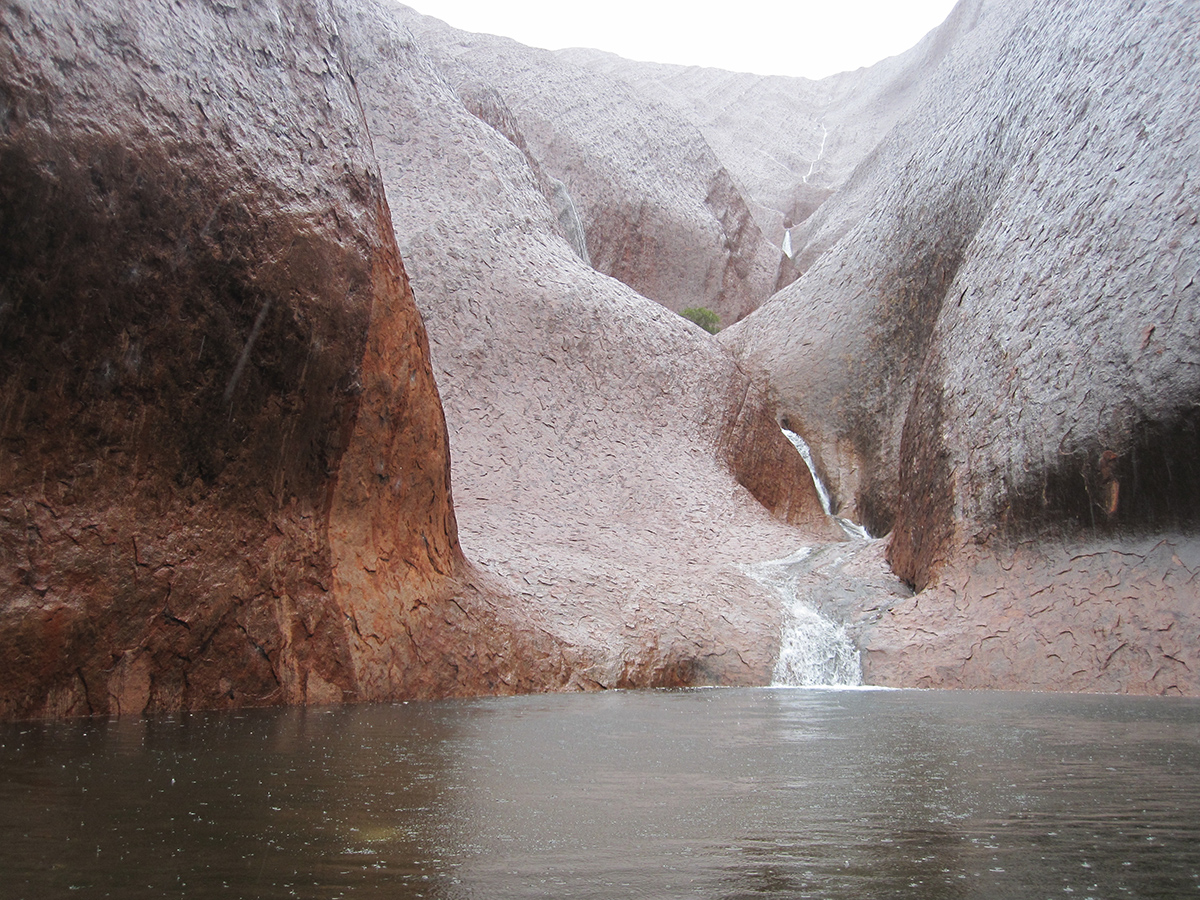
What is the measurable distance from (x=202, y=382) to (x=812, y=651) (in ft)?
25.7

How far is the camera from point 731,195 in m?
34.0

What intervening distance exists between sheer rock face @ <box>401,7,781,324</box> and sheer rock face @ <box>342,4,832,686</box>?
400 inches

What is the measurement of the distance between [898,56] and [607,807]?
5452cm

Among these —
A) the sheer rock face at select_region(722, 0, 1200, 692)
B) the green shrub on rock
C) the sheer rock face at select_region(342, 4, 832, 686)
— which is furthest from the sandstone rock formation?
the sheer rock face at select_region(722, 0, 1200, 692)

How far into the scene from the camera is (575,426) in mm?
16094

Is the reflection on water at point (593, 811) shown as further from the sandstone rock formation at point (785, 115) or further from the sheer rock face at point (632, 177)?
the sandstone rock formation at point (785, 115)

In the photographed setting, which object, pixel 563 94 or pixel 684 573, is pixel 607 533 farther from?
pixel 563 94

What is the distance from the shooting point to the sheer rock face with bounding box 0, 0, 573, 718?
20.3 feet

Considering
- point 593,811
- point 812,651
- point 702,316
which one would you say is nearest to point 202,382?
point 593,811

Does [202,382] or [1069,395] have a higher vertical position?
[1069,395]

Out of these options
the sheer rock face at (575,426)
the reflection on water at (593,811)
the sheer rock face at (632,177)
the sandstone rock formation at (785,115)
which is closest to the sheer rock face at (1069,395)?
the sheer rock face at (575,426)

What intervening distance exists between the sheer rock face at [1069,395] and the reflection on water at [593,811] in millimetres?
5043

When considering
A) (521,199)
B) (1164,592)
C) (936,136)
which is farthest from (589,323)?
(1164,592)

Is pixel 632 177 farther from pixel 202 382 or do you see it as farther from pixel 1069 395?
pixel 202 382
